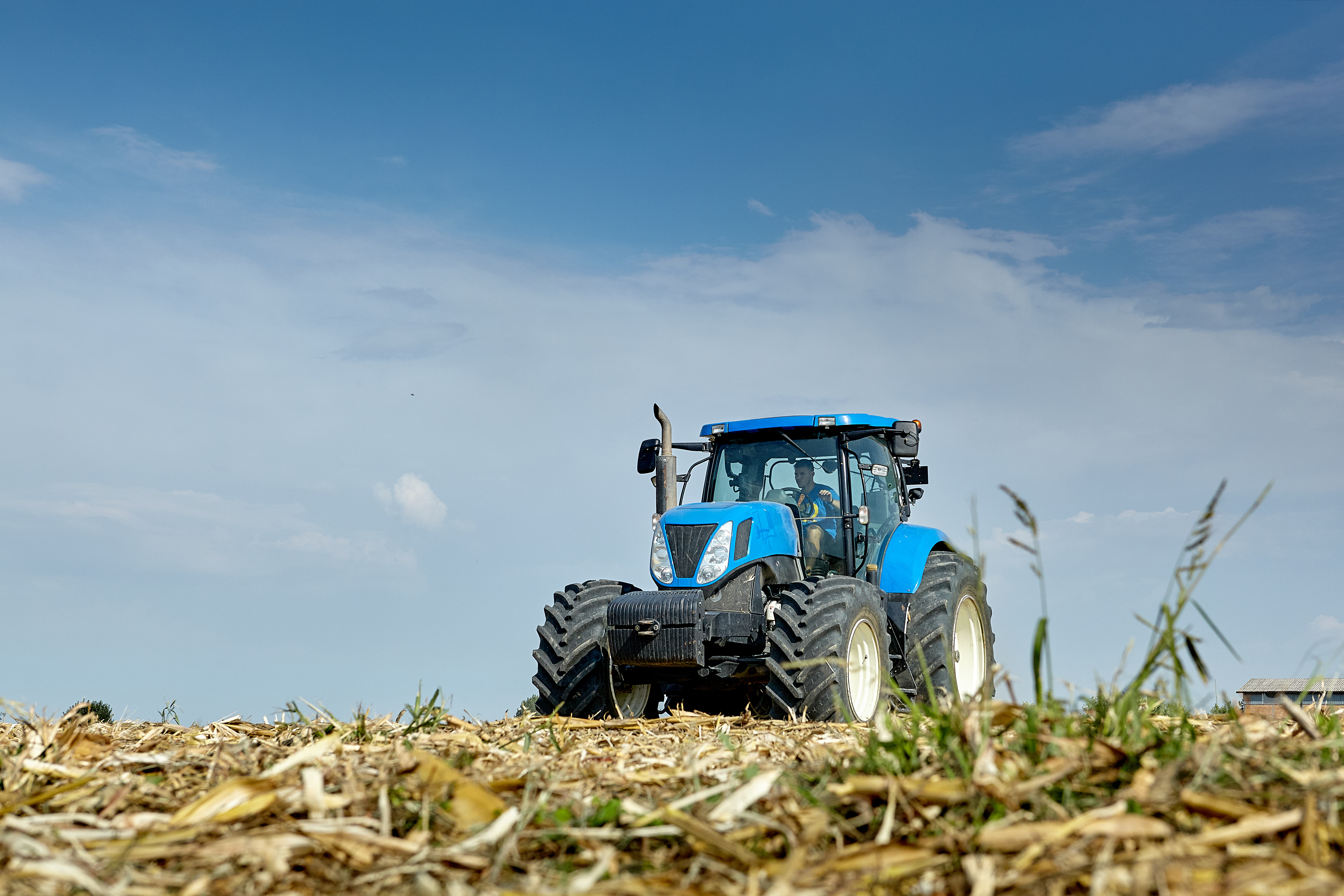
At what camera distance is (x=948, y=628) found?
8.54 meters

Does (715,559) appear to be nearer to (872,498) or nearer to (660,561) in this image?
(660,561)

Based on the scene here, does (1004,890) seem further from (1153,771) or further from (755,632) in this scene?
(755,632)

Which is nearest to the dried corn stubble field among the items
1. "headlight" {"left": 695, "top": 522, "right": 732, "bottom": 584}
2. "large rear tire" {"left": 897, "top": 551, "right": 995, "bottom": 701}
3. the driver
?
"headlight" {"left": 695, "top": 522, "right": 732, "bottom": 584}

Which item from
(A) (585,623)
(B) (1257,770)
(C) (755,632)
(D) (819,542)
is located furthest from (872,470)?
(B) (1257,770)

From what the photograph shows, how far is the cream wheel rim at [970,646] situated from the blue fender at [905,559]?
0.75 m

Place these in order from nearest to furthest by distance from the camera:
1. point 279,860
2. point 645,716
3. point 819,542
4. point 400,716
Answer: point 279,860 → point 400,716 → point 645,716 → point 819,542

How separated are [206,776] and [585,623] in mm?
4182

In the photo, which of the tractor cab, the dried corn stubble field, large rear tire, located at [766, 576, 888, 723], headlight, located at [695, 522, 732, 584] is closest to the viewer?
the dried corn stubble field

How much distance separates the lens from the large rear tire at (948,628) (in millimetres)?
8453

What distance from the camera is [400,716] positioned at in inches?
236

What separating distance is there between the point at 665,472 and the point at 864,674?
88.5 inches

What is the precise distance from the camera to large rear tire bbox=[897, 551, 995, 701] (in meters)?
8.45

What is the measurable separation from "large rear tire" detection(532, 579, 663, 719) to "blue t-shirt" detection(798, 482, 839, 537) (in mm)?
2015

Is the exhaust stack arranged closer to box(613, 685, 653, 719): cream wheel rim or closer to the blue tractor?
the blue tractor
